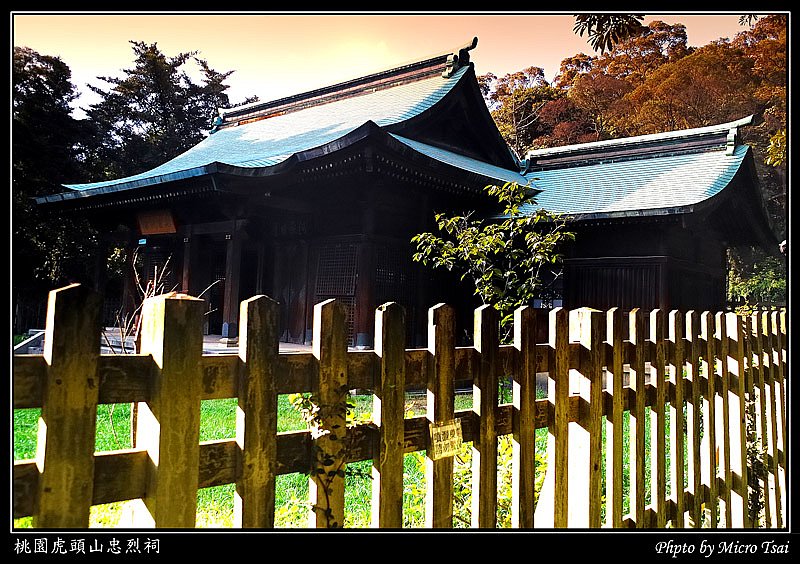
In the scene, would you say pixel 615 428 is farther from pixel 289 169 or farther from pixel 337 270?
pixel 337 270

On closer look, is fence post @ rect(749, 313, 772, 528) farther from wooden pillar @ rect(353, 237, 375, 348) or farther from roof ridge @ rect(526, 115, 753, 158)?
roof ridge @ rect(526, 115, 753, 158)

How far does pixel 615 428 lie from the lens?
2.35 metres

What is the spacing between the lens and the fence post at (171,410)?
3.94 ft

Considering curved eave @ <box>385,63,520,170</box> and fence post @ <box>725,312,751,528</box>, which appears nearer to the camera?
fence post @ <box>725,312,751,528</box>

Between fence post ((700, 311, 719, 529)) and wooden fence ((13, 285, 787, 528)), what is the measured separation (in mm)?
538

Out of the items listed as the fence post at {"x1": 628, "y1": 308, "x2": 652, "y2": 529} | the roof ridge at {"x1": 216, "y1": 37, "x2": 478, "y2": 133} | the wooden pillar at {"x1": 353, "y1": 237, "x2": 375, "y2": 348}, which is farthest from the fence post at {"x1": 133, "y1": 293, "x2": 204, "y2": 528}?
the roof ridge at {"x1": 216, "y1": 37, "x2": 478, "y2": 133}

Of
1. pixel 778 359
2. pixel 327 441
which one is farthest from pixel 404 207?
pixel 327 441

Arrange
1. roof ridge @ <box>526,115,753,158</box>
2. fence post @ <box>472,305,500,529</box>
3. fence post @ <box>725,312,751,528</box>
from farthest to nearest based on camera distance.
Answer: roof ridge @ <box>526,115,753,158</box> < fence post @ <box>725,312,751,528</box> < fence post @ <box>472,305,500,529</box>

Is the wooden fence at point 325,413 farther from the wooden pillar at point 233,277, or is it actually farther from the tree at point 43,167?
the tree at point 43,167

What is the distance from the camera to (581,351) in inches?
87.7

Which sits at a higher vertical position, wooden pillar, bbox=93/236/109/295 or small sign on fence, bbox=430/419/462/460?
wooden pillar, bbox=93/236/109/295

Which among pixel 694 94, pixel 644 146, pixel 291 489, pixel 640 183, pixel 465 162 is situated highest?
pixel 694 94

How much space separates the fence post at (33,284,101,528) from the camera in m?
1.09

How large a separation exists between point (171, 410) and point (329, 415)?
0.39 meters
